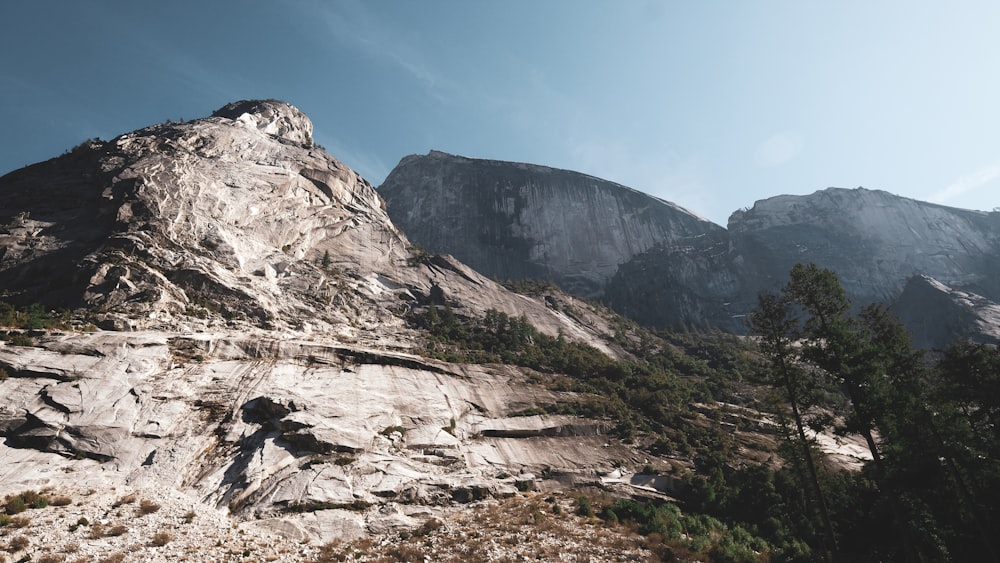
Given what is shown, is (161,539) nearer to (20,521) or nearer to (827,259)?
(20,521)

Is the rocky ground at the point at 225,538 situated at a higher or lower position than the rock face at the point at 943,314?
lower

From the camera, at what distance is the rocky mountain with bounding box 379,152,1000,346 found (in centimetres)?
12862

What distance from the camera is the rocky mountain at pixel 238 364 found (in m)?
24.3

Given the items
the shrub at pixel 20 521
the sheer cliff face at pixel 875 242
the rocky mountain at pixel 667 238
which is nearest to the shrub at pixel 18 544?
Result: the shrub at pixel 20 521

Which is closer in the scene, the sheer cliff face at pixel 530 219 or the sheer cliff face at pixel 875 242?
the sheer cliff face at pixel 875 242

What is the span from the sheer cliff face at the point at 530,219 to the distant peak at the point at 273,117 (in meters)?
48.1

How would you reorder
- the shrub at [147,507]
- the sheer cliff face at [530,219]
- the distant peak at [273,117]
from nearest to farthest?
the shrub at [147,507] → the distant peak at [273,117] → the sheer cliff face at [530,219]

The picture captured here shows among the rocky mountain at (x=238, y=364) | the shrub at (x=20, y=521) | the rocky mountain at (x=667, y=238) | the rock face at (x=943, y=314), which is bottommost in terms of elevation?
the shrub at (x=20, y=521)

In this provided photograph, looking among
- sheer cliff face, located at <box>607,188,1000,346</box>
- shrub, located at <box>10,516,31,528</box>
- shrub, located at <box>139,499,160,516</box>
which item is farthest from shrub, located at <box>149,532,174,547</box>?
sheer cliff face, located at <box>607,188,1000,346</box>

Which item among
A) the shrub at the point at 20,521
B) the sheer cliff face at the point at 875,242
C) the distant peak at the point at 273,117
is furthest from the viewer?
the sheer cliff face at the point at 875,242

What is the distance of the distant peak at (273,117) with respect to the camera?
3435 inches

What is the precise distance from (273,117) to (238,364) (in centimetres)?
7292

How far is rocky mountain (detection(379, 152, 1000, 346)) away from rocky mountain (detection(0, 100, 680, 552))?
233 ft

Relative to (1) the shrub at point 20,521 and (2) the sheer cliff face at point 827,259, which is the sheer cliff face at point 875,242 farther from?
(1) the shrub at point 20,521
